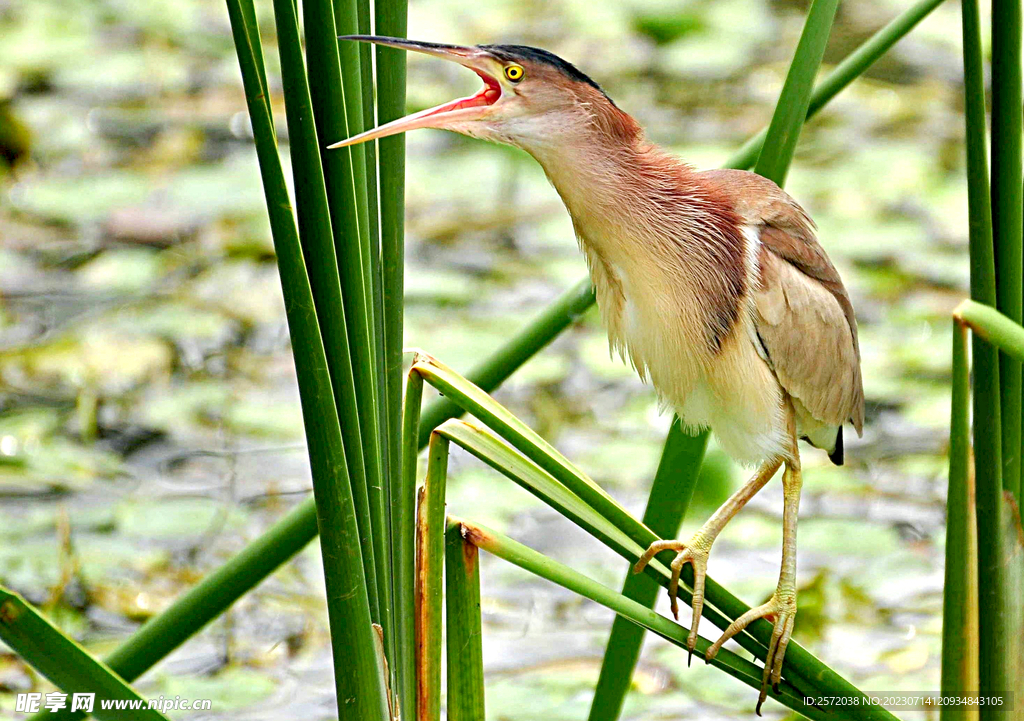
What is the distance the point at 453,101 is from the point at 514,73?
0.23 feet

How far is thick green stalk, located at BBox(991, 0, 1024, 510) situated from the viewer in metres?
1.02

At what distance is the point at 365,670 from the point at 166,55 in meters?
3.33

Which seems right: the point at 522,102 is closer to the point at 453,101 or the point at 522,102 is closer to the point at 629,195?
the point at 453,101

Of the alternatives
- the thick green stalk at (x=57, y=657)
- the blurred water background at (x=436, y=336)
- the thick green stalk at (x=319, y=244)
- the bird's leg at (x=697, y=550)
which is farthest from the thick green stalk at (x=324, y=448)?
the blurred water background at (x=436, y=336)

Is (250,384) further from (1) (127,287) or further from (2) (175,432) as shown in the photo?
(1) (127,287)

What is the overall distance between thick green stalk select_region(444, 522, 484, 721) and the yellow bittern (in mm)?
234

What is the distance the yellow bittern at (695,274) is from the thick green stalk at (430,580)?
0.25m

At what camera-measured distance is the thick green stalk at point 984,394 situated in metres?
1.03

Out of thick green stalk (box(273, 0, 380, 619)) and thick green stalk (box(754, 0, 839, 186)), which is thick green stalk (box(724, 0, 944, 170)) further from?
thick green stalk (box(273, 0, 380, 619))

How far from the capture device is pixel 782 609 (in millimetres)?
1256

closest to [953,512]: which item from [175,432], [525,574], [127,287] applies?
[525,574]

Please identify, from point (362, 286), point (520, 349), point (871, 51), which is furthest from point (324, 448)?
point (871, 51)

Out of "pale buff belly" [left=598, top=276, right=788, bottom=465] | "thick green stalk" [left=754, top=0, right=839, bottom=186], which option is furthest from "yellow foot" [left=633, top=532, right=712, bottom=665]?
"thick green stalk" [left=754, top=0, right=839, bottom=186]

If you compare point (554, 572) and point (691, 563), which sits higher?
point (554, 572)
